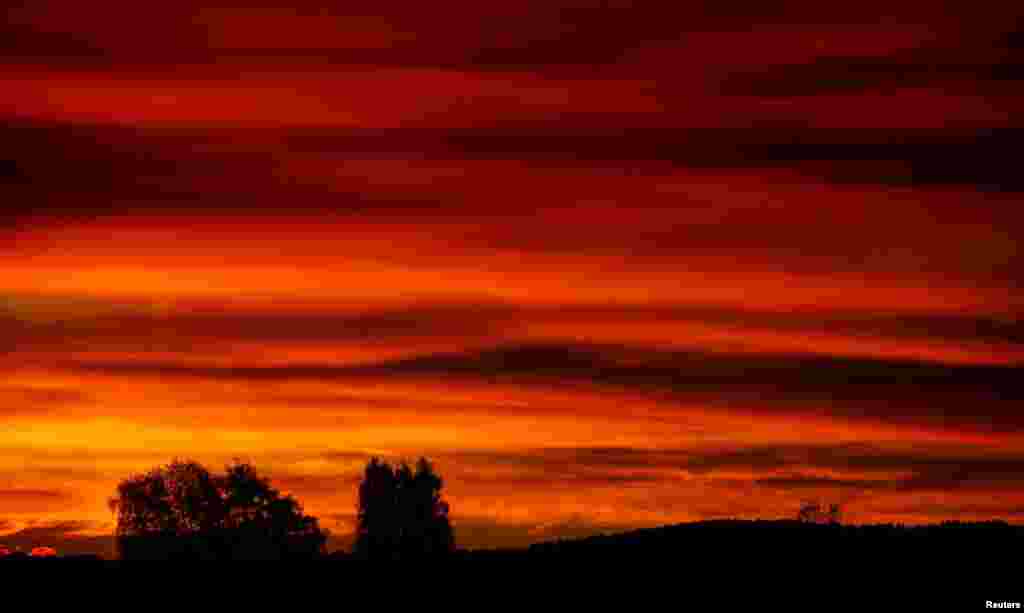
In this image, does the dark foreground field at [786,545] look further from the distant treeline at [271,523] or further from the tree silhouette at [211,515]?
the tree silhouette at [211,515]

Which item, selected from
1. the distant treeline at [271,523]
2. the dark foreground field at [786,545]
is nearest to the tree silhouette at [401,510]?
the distant treeline at [271,523]

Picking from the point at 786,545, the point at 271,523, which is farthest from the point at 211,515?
the point at 786,545

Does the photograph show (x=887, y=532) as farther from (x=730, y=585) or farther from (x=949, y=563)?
(x=730, y=585)

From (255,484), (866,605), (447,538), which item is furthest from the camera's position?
(255,484)

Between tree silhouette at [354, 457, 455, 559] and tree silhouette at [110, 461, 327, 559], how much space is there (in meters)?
4.33

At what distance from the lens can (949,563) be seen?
40594 mm

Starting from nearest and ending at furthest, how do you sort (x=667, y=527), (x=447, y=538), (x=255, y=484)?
(x=667, y=527)
(x=447, y=538)
(x=255, y=484)

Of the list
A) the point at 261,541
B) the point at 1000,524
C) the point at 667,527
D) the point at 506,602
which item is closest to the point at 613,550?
the point at 667,527

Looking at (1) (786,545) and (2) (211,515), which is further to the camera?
(2) (211,515)

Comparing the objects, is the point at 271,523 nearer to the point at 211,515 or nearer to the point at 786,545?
the point at 211,515

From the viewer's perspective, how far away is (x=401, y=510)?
218 ft

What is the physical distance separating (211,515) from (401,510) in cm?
824

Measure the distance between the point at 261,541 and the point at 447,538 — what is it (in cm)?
743

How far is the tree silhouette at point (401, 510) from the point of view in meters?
64.1
